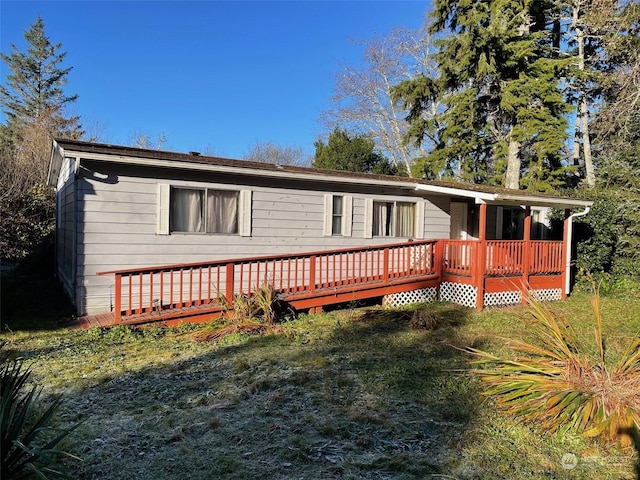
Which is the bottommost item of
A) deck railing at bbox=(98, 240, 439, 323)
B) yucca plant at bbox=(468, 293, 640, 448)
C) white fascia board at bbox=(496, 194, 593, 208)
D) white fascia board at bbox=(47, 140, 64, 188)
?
yucca plant at bbox=(468, 293, 640, 448)

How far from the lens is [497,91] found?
694 inches

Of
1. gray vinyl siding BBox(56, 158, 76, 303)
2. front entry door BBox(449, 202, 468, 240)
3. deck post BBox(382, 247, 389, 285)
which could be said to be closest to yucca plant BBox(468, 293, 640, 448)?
deck post BBox(382, 247, 389, 285)

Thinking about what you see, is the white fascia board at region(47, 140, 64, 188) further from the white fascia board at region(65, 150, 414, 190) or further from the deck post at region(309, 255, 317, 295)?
the deck post at region(309, 255, 317, 295)

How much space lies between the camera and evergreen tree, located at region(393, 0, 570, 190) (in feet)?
52.1

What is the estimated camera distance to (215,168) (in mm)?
8070

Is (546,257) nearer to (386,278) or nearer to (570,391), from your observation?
(386,278)

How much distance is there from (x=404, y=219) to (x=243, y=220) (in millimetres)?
4396

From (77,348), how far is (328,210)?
5.72m

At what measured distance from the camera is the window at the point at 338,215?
388 inches

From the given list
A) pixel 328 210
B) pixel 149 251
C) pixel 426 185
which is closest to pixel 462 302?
pixel 426 185

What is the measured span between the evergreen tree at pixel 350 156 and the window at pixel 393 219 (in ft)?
41.2

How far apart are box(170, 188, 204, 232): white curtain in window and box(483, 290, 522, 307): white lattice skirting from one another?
6487mm

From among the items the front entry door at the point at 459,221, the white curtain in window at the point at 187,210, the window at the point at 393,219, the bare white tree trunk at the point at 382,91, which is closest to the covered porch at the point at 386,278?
the window at the point at 393,219

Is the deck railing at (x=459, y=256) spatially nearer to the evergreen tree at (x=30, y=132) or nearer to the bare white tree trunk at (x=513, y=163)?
the bare white tree trunk at (x=513, y=163)
